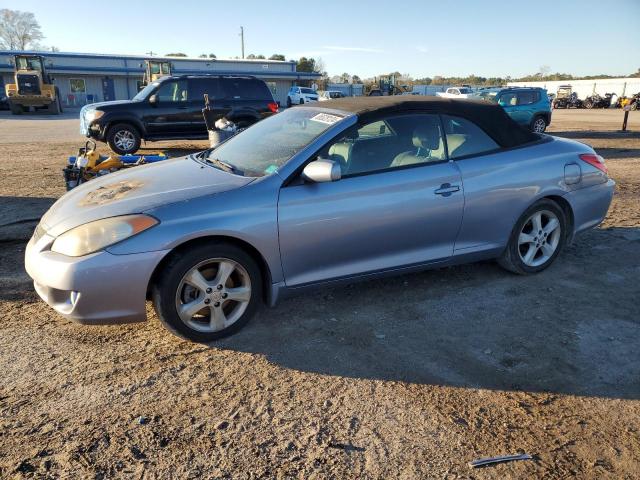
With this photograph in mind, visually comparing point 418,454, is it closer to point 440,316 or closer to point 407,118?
point 440,316

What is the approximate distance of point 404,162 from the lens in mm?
3947

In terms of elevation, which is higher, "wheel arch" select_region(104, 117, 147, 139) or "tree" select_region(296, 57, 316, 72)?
"tree" select_region(296, 57, 316, 72)

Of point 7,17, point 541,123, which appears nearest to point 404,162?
point 541,123

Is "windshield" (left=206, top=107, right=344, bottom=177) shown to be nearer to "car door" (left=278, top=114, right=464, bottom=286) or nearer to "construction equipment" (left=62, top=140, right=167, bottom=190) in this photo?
"car door" (left=278, top=114, right=464, bottom=286)

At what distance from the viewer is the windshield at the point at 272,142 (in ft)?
12.4

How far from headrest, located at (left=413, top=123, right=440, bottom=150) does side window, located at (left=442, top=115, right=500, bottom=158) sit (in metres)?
0.09

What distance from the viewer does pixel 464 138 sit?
4.23 metres

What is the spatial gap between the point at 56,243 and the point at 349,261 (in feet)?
6.42

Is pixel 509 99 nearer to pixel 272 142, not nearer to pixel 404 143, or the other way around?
pixel 404 143

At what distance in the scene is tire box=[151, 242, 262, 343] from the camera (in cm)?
321

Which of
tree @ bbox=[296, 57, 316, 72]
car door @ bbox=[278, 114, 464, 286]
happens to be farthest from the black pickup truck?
tree @ bbox=[296, 57, 316, 72]

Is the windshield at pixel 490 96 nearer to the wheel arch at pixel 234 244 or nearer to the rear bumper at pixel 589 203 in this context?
the rear bumper at pixel 589 203

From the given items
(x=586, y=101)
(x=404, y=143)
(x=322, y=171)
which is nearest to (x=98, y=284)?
(x=322, y=171)

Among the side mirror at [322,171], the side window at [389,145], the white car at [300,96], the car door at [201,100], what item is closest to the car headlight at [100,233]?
the side mirror at [322,171]
